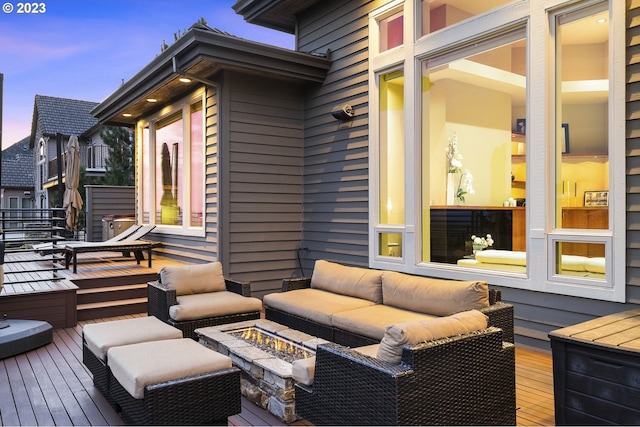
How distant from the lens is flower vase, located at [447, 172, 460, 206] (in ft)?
18.8

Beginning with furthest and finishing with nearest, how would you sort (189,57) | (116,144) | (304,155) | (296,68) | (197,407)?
(116,144)
(304,155)
(296,68)
(189,57)
(197,407)

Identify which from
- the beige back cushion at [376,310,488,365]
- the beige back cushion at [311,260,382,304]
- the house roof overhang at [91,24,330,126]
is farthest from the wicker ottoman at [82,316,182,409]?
the house roof overhang at [91,24,330,126]

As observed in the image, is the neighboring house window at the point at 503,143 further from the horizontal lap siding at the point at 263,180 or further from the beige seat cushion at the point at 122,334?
the beige seat cushion at the point at 122,334

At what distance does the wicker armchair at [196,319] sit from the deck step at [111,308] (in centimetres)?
118

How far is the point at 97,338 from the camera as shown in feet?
10.4

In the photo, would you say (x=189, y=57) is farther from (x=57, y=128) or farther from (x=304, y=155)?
(x=57, y=128)

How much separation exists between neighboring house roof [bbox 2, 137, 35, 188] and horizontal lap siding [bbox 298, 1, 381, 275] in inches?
917

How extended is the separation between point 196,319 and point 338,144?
122 inches

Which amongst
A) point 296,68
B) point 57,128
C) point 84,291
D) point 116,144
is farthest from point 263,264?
point 57,128

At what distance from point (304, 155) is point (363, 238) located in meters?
1.71

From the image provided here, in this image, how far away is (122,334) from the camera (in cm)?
322

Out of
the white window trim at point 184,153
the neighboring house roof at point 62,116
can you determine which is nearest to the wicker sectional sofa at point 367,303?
the white window trim at point 184,153

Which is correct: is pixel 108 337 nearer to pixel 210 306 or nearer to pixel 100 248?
pixel 210 306

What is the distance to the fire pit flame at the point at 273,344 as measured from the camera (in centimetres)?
324
